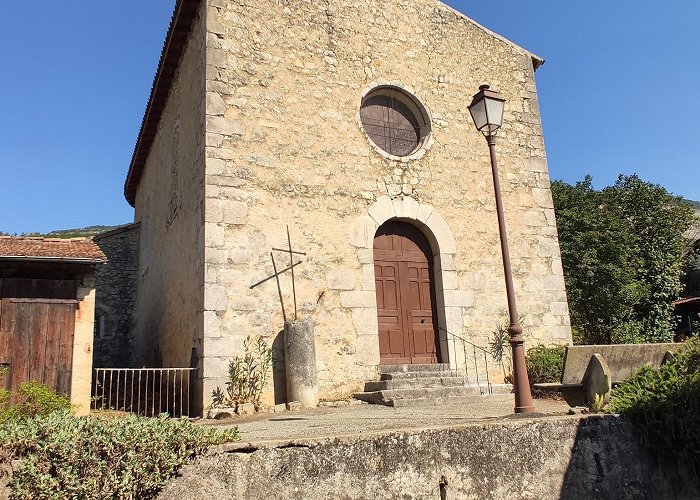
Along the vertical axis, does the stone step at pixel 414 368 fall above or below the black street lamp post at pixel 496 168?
below

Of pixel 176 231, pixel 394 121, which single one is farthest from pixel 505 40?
pixel 176 231

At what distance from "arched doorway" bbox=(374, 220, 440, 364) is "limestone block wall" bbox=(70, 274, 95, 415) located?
4.29 meters

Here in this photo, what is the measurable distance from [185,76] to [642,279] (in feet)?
46.6

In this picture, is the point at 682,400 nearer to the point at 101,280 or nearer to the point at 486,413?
the point at 486,413

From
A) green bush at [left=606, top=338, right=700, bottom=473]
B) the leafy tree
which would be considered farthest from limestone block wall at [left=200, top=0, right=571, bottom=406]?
the leafy tree

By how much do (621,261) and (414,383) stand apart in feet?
34.7

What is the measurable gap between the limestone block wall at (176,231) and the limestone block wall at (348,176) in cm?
43

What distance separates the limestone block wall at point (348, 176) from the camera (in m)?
8.35

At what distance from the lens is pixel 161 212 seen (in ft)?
41.5

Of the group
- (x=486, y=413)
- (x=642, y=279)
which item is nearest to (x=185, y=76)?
(x=486, y=413)

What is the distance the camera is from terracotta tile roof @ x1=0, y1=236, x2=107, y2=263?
7.44m

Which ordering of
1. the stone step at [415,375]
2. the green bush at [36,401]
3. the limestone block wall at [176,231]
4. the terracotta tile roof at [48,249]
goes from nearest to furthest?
the green bush at [36,401] < the terracotta tile roof at [48,249] < the stone step at [415,375] < the limestone block wall at [176,231]

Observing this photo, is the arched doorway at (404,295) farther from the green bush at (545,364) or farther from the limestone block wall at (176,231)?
the limestone block wall at (176,231)

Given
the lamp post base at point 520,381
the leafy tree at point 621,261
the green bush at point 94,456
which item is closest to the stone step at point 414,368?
the lamp post base at point 520,381
